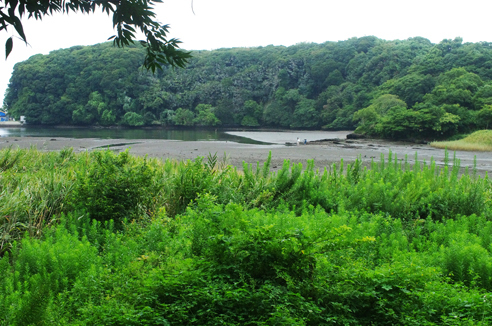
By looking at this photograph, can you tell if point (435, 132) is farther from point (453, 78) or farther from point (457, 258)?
point (457, 258)

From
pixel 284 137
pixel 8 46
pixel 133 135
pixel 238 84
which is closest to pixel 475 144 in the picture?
pixel 284 137

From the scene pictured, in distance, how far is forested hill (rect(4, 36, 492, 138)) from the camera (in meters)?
82.9

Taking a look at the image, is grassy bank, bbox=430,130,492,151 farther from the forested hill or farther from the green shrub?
the green shrub

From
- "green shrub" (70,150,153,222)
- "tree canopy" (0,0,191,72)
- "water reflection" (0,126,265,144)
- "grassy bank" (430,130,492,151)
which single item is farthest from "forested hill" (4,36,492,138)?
"tree canopy" (0,0,191,72)

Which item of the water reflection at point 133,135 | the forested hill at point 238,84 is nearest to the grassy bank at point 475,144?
the water reflection at point 133,135

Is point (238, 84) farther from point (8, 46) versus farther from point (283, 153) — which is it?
point (8, 46)

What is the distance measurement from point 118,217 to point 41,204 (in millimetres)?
1155

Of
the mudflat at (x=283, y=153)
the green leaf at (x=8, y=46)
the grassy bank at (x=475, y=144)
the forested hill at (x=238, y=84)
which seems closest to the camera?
the green leaf at (x=8, y=46)

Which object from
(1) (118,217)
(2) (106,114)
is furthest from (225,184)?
(2) (106,114)

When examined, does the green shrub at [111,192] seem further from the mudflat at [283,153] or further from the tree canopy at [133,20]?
the mudflat at [283,153]

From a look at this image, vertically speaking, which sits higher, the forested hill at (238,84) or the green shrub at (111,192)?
the forested hill at (238,84)

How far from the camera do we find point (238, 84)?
362 ft

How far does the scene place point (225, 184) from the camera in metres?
7.34

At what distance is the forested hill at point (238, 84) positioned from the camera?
82.9 m
